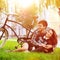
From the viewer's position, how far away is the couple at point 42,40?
92 centimetres

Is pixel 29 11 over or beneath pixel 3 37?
over

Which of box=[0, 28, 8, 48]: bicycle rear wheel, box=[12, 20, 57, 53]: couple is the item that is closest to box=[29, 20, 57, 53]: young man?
box=[12, 20, 57, 53]: couple

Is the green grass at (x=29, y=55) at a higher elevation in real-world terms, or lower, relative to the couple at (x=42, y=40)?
Result: lower

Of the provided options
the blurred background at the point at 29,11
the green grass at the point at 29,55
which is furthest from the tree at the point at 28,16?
the green grass at the point at 29,55

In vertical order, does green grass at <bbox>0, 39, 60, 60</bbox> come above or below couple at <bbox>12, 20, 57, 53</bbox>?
below

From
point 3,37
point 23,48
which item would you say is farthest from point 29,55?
point 3,37

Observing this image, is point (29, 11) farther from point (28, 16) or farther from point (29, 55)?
point (29, 55)

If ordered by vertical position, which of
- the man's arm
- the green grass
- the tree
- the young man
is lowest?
the green grass

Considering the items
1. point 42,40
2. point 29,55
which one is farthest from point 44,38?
point 29,55

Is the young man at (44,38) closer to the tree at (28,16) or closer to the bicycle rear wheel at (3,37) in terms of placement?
the tree at (28,16)

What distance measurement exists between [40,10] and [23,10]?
0.09 meters

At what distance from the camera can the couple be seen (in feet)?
3.02

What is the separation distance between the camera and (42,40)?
3.04 feet

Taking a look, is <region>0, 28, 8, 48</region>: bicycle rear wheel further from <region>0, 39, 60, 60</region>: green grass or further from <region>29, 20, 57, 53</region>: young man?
<region>29, 20, 57, 53</region>: young man
